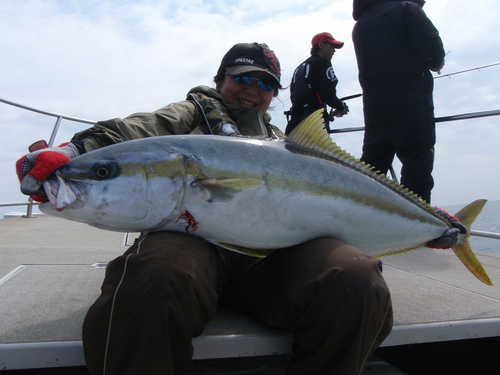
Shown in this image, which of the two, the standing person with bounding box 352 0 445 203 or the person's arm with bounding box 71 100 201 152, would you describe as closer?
the person's arm with bounding box 71 100 201 152

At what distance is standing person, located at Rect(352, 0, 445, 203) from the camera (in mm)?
3016

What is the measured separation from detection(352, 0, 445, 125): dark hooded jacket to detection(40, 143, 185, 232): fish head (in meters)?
2.53

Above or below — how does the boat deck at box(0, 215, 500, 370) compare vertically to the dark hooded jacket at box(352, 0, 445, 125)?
below

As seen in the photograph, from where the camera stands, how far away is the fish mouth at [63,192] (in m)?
1.14

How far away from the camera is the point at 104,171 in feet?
3.95

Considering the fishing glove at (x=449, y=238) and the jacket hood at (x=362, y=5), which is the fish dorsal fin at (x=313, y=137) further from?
the jacket hood at (x=362, y=5)

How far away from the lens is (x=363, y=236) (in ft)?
5.14

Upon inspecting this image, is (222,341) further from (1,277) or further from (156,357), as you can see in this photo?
(1,277)

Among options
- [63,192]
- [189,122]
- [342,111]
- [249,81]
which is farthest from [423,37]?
[63,192]

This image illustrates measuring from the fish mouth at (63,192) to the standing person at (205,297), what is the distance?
4 cm

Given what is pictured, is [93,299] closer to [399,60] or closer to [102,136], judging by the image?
[102,136]

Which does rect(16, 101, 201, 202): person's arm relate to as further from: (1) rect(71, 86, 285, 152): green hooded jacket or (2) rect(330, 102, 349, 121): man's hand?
(2) rect(330, 102, 349, 121): man's hand

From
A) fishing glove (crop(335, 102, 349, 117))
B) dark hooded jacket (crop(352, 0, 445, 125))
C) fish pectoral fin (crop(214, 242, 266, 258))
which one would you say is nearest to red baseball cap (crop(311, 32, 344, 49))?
fishing glove (crop(335, 102, 349, 117))

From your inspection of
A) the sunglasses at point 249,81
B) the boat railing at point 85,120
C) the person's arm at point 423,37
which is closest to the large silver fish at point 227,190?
the sunglasses at point 249,81
